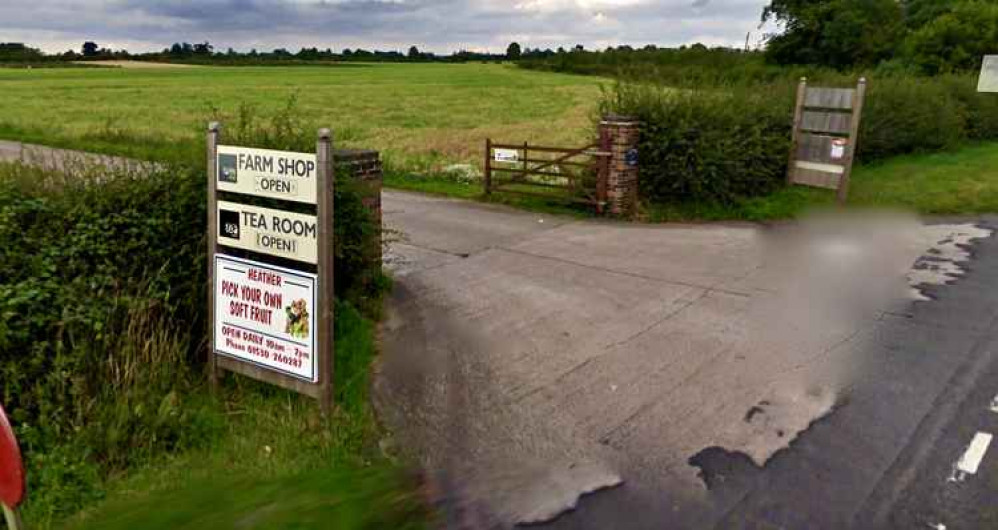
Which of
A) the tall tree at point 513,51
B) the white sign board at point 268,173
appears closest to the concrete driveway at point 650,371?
the white sign board at point 268,173

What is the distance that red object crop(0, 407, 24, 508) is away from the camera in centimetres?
266

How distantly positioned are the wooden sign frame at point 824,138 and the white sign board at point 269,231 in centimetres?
1025

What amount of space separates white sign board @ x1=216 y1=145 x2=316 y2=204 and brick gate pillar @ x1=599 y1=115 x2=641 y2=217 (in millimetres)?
7297

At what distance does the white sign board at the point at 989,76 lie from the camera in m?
14.2

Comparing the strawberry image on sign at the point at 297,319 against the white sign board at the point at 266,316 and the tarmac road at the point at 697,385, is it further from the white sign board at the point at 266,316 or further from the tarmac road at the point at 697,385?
the tarmac road at the point at 697,385

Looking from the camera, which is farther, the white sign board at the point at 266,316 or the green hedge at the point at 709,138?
the green hedge at the point at 709,138

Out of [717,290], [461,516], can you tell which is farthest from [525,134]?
[461,516]

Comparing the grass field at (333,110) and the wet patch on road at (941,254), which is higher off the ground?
the grass field at (333,110)

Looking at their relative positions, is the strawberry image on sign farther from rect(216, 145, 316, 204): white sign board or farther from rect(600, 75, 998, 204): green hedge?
rect(600, 75, 998, 204): green hedge

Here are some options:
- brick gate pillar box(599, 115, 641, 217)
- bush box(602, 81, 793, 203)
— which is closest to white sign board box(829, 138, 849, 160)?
bush box(602, 81, 793, 203)

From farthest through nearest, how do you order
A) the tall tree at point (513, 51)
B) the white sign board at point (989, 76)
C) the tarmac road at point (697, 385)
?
the tall tree at point (513, 51)
the white sign board at point (989, 76)
the tarmac road at point (697, 385)

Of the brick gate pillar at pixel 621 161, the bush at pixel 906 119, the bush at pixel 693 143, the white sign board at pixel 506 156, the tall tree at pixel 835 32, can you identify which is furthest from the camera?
the tall tree at pixel 835 32

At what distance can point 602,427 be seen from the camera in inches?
167

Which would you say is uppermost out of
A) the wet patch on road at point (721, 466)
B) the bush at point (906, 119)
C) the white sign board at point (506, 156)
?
the bush at point (906, 119)
